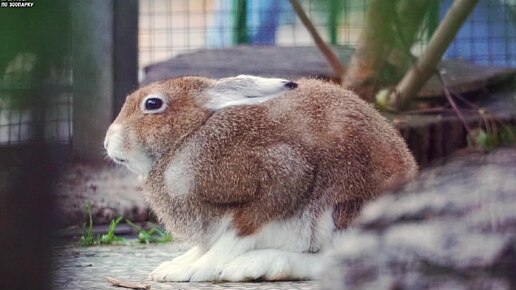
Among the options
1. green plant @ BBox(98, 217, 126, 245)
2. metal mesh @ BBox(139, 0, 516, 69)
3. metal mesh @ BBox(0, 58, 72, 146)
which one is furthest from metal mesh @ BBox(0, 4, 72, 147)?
green plant @ BBox(98, 217, 126, 245)

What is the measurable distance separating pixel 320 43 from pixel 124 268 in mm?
828

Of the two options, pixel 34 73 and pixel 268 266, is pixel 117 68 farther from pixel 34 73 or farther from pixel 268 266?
pixel 34 73

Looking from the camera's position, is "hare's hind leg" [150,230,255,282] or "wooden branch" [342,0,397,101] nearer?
"wooden branch" [342,0,397,101]

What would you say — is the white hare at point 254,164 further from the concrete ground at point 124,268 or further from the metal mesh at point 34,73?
the metal mesh at point 34,73

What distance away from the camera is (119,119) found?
7.17 ft

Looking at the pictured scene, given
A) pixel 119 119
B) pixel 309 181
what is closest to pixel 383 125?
pixel 309 181

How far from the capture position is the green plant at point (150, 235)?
268cm

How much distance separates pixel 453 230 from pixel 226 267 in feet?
2.85

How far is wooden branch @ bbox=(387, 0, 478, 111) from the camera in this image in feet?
4.60

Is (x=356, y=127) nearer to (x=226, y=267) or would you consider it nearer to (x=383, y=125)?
(x=383, y=125)

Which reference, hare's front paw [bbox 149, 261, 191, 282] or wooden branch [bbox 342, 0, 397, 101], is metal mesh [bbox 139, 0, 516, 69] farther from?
hare's front paw [bbox 149, 261, 191, 282]

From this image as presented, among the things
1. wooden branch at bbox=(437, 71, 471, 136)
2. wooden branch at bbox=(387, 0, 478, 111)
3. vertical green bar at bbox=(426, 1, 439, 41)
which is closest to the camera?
vertical green bar at bbox=(426, 1, 439, 41)

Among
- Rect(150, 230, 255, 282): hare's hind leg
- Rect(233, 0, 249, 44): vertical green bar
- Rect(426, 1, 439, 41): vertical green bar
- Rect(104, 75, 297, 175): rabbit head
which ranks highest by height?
Rect(233, 0, 249, 44): vertical green bar

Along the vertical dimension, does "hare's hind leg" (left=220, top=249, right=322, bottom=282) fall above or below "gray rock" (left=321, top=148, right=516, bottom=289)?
below
